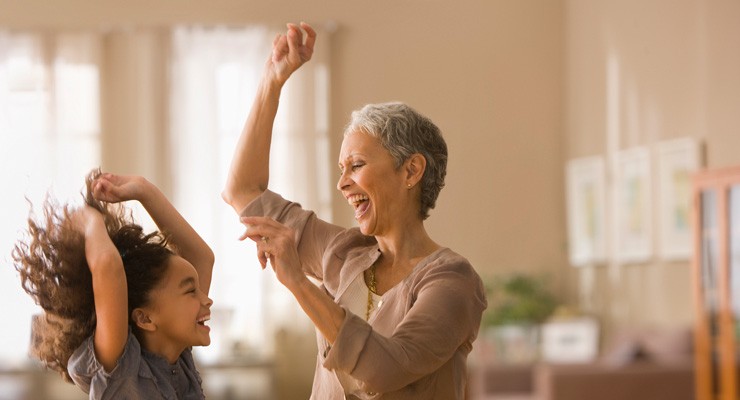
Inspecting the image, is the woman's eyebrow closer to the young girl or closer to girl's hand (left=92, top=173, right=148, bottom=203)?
the young girl

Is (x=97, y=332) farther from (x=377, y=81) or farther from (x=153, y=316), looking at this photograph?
(x=377, y=81)

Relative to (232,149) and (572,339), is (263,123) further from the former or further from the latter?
Answer: (232,149)

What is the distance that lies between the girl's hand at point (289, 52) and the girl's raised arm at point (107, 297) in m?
0.57

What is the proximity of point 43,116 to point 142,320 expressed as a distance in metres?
7.51

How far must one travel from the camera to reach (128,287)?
1.97 m

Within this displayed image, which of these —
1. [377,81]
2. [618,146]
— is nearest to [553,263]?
[618,146]

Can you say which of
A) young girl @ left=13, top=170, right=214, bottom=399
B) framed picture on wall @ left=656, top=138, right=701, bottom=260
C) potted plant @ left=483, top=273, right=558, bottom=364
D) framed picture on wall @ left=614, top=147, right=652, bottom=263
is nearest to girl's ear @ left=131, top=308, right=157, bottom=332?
young girl @ left=13, top=170, right=214, bottom=399

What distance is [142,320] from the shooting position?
1.96 metres

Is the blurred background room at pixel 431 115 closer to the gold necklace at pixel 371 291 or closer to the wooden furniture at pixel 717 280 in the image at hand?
the wooden furniture at pixel 717 280

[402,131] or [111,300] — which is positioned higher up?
[402,131]

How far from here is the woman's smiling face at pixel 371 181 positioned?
2219 millimetres

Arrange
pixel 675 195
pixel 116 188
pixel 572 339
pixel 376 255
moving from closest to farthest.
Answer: pixel 116 188
pixel 376 255
pixel 675 195
pixel 572 339

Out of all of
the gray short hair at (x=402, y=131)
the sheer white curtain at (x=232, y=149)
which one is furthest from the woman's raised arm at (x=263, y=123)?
the sheer white curtain at (x=232, y=149)

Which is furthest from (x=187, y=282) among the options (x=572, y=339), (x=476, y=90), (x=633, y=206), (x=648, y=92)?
(x=476, y=90)
